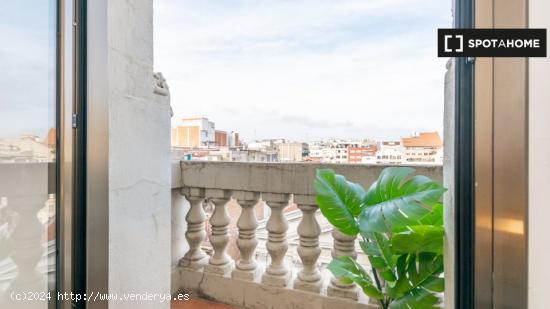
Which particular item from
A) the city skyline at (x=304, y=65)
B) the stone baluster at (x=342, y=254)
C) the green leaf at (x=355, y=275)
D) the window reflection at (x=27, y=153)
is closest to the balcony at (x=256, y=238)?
the stone baluster at (x=342, y=254)

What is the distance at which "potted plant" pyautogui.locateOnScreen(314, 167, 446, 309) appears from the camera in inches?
34.2

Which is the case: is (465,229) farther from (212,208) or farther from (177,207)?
(177,207)

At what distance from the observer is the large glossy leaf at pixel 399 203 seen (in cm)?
86

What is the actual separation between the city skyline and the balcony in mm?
221

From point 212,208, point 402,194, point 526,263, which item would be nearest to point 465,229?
point 526,263

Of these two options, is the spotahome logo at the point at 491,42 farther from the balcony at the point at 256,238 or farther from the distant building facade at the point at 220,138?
the distant building facade at the point at 220,138

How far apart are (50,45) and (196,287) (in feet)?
4.37

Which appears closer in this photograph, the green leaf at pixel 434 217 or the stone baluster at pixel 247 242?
the green leaf at pixel 434 217

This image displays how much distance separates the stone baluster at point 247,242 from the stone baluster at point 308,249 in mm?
250

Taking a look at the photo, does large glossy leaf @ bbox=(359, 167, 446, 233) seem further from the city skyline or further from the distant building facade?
the distant building facade

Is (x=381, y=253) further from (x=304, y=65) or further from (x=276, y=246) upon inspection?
(x=304, y=65)

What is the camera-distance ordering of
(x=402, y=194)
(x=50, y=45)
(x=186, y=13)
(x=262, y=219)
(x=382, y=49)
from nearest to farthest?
(x=50, y=45) < (x=402, y=194) < (x=382, y=49) < (x=262, y=219) < (x=186, y=13)

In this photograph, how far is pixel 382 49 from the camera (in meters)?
1.38

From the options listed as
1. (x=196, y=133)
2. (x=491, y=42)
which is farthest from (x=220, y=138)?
(x=491, y=42)
